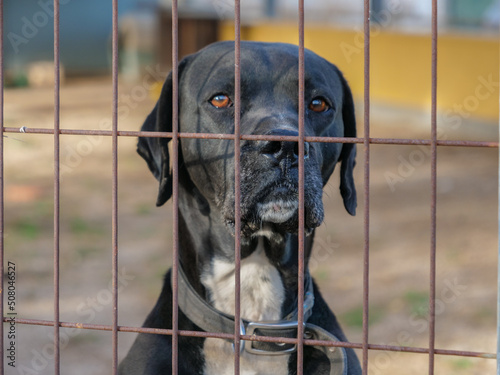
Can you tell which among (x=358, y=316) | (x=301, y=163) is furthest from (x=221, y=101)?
(x=358, y=316)

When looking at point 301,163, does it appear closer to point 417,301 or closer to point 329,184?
point 329,184

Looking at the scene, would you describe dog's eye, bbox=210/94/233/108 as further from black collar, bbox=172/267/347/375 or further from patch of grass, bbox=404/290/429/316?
patch of grass, bbox=404/290/429/316

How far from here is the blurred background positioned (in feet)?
16.6

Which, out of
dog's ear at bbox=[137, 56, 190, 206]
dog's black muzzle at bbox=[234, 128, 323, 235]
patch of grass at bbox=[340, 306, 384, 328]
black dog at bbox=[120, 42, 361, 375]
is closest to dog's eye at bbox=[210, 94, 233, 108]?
black dog at bbox=[120, 42, 361, 375]

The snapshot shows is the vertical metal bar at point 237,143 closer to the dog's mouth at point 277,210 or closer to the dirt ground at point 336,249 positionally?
the dog's mouth at point 277,210

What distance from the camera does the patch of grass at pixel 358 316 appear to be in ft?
16.3

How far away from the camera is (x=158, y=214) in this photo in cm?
757

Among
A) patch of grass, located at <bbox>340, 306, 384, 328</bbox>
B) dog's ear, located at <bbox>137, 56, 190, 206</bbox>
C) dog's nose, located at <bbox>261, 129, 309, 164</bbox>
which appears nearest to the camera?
dog's nose, located at <bbox>261, 129, 309, 164</bbox>

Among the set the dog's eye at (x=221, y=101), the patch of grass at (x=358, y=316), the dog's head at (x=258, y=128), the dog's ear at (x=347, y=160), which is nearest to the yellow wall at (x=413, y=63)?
the patch of grass at (x=358, y=316)

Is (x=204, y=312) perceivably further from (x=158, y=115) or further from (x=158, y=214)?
(x=158, y=214)

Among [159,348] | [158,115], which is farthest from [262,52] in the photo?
[159,348]

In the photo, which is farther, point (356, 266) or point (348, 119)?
point (356, 266)

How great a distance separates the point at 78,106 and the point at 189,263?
34.1 feet

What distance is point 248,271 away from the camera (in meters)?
2.71
